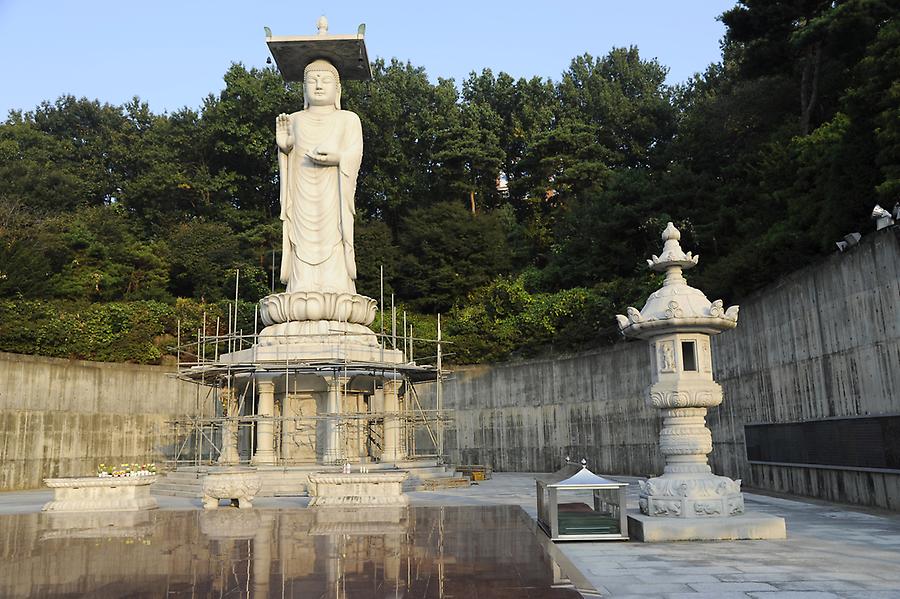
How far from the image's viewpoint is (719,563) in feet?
22.5

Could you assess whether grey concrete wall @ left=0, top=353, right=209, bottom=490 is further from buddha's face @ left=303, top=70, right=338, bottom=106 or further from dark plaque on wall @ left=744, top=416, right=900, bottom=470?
dark plaque on wall @ left=744, top=416, right=900, bottom=470

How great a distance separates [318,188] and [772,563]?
1452 cm

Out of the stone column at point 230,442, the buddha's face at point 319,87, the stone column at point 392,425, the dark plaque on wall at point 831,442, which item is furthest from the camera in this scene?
the buddha's face at point 319,87

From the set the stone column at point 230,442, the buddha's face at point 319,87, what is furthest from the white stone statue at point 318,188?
the stone column at point 230,442

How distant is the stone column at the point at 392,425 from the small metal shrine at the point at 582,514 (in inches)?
268

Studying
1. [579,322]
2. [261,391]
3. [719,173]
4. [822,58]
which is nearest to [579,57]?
[719,173]

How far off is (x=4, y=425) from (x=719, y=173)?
24.3 meters

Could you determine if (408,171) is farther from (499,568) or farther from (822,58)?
(499,568)

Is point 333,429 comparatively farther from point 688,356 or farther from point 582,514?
point 688,356

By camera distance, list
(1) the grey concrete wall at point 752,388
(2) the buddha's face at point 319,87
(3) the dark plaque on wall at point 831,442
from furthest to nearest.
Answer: (2) the buddha's face at point 319,87 < (1) the grey concrete wall at point 752,388 < (3) the dark plaque on wall at point 831,442

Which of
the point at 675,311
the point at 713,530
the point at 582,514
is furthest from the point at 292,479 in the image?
the point at 713,530

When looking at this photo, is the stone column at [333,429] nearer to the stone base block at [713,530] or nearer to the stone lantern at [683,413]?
the stone lantern at [683,413]

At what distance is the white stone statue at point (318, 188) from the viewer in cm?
1825

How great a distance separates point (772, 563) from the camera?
679 centimetres
